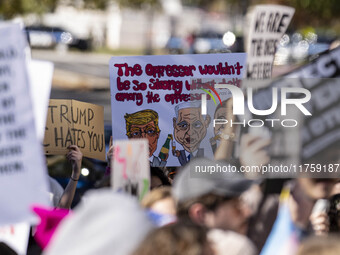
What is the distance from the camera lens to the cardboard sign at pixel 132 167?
9.43 ft

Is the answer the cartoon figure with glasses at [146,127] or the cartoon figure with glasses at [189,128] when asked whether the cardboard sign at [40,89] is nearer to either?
the cartoon figure with glasses at [189,128]

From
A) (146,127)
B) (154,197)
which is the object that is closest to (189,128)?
(146,127)

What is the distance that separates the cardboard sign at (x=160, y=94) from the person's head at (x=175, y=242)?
2.20m

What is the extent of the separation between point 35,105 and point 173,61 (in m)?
1.49

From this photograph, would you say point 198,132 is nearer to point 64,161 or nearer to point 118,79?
point 118,79

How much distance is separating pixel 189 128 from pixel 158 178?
0.34m

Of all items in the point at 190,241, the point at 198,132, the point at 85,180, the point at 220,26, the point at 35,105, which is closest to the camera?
the point at 190,241

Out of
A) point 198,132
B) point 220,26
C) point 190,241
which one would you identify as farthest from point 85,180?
point 220,26

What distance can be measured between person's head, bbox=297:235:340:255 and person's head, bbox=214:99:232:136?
4.83ft

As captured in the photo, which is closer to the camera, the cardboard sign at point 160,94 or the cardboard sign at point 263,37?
the cardboard sign at point 160,94

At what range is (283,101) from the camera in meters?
3.39

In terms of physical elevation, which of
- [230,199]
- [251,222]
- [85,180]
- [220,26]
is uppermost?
[230,199]

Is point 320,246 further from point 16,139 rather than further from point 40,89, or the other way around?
point 40,89

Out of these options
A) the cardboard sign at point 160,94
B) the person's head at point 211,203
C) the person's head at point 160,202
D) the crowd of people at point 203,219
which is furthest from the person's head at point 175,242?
the cardboard sign at point 160,94
